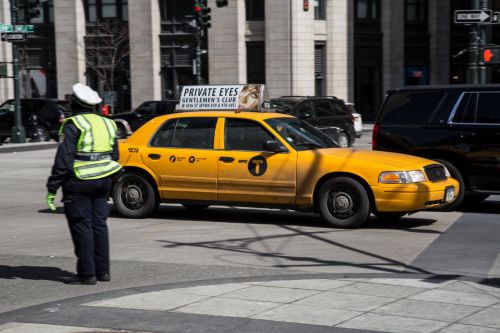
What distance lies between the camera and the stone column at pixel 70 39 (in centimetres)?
4441

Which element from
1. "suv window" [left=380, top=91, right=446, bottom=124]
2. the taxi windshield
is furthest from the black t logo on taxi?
"suv window" [left=380, top=91, right=446, bottom=124]

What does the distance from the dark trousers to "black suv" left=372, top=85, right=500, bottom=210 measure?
236 inches

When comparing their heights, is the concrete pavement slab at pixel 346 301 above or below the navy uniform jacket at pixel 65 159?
below

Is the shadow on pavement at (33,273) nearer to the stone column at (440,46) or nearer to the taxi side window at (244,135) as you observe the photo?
the taxi side window at (244,135)

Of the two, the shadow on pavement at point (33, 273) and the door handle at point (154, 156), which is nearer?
the shadow on pavement at point (33, 273)

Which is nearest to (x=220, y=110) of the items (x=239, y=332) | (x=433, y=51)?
(x=239, y=332)

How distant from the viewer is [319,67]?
144ft

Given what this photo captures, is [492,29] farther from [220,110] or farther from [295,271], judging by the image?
[295,271]

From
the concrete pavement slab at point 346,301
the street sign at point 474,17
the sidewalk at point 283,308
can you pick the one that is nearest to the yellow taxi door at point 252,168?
the sidewalk at point 283,308

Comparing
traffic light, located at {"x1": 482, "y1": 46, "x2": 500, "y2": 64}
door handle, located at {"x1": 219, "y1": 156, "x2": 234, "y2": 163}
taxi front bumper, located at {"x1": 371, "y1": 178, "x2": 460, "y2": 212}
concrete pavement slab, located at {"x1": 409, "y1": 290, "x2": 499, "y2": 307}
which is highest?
traffic light, located at {"x1": 482, "y1": 46, "x2": 500, "y2": 64}

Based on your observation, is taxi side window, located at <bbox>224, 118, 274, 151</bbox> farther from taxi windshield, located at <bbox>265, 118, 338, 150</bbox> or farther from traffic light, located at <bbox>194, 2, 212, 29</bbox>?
traffic light, located at <bbox>194, 2, 212, 29</bbox>

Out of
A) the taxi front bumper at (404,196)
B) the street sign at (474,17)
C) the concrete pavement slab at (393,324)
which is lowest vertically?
the concrete pavement slab at (393,324)

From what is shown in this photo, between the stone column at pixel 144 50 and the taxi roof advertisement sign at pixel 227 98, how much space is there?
31452mm

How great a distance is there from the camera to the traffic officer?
24.6 ft
